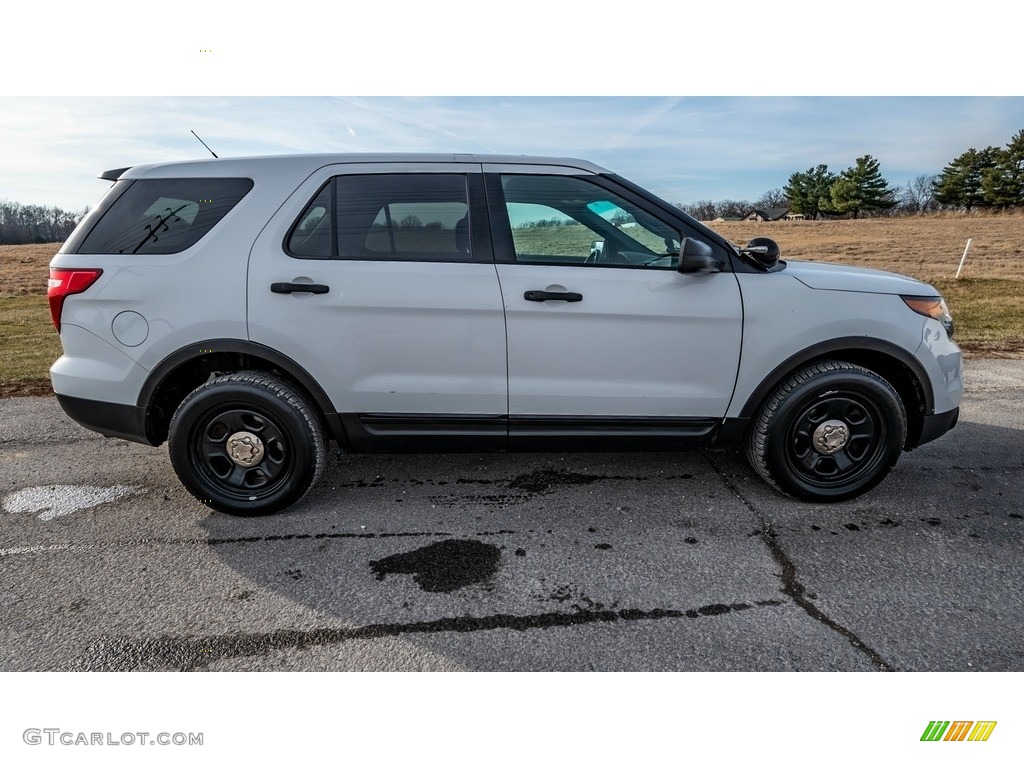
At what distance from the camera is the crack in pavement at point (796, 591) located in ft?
7.41

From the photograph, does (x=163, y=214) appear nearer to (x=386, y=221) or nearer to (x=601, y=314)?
(x=386, y=221)

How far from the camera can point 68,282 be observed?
10.4ft

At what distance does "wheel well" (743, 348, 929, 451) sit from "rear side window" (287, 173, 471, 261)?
1.76 metres

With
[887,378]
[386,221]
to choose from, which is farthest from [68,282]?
→ [887,378]

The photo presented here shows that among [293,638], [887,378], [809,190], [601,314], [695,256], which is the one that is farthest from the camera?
[809,190]

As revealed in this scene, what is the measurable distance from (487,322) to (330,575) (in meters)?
1.42

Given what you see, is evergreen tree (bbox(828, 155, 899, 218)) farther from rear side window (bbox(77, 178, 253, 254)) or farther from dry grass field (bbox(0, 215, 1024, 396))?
rear side window (bbox(77, 178, 253, 254))

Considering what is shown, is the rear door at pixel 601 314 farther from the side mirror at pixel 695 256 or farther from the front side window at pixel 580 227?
the side mirror at pixel 695 256

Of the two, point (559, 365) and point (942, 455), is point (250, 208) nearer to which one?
point (559, 365)

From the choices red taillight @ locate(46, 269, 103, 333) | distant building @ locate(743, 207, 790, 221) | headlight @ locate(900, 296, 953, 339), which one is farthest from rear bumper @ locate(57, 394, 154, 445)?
distant building @ locate(743, 207, 790, 221)

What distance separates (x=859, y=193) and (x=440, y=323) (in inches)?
3508

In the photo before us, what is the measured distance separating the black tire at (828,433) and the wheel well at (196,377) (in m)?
2.46

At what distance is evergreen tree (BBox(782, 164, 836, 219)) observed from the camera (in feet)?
257

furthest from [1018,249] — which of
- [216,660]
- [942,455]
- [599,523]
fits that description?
[216,660]
